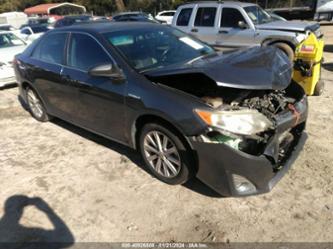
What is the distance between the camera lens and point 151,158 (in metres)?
3.53

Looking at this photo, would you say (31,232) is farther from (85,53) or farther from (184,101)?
(85,53)

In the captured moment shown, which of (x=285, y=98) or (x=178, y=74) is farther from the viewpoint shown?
(x=285, y=98)

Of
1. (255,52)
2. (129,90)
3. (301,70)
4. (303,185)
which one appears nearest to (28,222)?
(129,90)

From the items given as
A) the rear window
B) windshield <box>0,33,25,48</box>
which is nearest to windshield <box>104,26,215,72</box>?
windshield <box>0,33,25,48</box>

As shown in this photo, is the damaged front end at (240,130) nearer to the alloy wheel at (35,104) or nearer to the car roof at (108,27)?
the car roof at (108,27)

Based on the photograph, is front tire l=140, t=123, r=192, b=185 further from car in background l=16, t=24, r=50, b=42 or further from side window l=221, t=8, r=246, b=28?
car in background l=16, t=24, r=50, b=42

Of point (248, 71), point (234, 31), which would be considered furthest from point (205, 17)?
point (248, 71)

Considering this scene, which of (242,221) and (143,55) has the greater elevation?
(143,55)

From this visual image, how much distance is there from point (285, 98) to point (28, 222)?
296 cm

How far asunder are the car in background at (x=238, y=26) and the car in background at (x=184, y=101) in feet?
15.0

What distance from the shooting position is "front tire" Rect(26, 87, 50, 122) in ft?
17.7

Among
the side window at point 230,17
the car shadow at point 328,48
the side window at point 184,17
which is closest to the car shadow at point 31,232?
the side window at point 230,17

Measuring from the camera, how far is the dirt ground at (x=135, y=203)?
9.32ft

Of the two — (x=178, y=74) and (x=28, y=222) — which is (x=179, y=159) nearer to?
(x=178, y=74)
